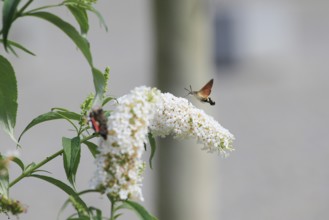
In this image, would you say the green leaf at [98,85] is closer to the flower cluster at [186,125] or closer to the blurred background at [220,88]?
the flower cluster at [186,125]

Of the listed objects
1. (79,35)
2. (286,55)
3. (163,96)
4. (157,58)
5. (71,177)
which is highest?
(79,35)

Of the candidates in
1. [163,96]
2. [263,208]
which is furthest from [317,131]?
[163,96]

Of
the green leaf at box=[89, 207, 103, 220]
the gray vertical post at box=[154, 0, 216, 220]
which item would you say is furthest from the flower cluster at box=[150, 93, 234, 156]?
the gray vertical post at box=[154, 0, 216, 220]

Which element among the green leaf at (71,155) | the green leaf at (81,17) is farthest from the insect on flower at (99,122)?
the green leaf at (81,17)

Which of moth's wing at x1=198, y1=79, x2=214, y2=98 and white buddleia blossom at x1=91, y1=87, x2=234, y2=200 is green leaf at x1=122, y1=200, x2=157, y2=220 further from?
moth's wing at x1=198, y1=79, x2=214, y2=98

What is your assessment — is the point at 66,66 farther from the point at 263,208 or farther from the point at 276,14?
the point at 263,208

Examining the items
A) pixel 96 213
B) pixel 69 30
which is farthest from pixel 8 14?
pixel 96 213
